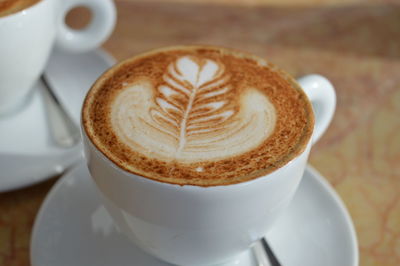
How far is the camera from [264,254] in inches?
32.0

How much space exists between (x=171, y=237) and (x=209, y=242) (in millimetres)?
48

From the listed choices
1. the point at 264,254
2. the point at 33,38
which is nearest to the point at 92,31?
the point at 33,38

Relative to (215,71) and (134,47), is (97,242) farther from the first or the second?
(134,47)

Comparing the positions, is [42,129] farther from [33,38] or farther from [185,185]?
[185,185]

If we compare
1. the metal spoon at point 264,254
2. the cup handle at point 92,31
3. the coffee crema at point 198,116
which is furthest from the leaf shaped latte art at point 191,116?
the cup handle at point 92,31

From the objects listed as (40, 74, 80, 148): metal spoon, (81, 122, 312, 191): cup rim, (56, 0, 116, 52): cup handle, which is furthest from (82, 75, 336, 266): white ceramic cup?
(56, 0, 116, 52): cup handle

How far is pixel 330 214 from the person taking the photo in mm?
860

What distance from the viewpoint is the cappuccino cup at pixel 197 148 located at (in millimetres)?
654

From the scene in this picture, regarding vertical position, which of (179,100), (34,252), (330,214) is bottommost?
(34,252)

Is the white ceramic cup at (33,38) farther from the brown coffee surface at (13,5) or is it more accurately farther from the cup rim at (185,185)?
the cup rim at (185,185)

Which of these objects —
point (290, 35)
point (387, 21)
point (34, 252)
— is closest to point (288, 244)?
point (34, 252)

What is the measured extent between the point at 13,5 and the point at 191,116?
41cm

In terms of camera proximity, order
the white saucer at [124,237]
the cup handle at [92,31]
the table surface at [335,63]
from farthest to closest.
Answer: the cup handle at [92,31]
the table surface at [335,63]
the white saucer at [124,237]

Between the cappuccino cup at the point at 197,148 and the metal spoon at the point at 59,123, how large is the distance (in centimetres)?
24
